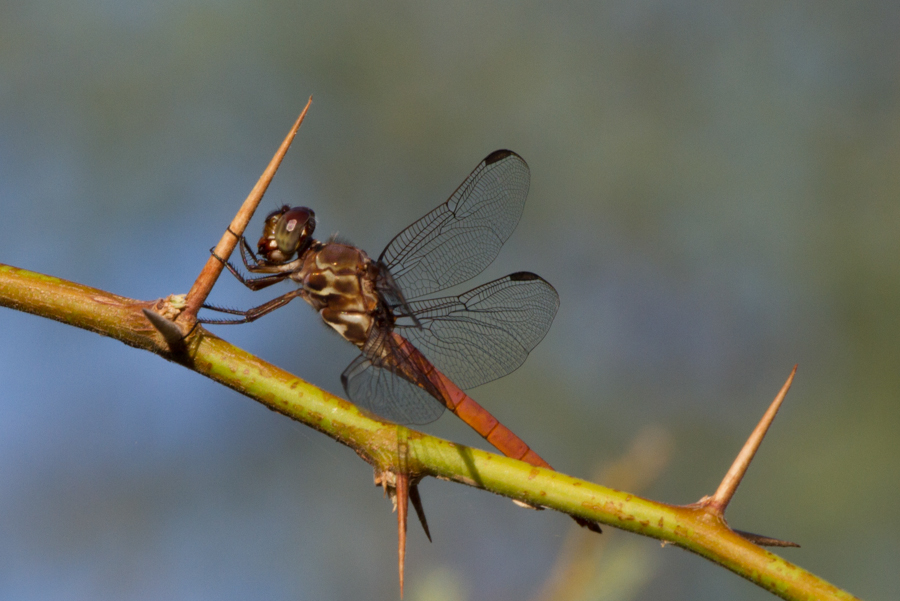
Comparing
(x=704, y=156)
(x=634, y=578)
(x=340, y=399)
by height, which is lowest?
(x=340, y=399)

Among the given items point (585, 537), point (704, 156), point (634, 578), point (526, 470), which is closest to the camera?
point (526, 470)

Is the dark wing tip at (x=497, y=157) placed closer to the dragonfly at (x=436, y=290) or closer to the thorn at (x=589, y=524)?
the dragonfly at (x=436, y=290)

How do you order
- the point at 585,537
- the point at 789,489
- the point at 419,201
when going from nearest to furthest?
the point at 585,537 → the point at 789,489 → the point at 419,201

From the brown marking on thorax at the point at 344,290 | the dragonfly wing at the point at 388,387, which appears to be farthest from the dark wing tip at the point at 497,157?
the dragonfly wing at the point at 388,387

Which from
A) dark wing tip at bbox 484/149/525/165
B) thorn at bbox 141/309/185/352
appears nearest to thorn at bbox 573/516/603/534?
thorn at bbox 141/309/185/352

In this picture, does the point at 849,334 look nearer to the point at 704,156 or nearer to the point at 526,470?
the point at 704,156

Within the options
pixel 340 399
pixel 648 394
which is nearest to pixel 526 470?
pixel 340 399

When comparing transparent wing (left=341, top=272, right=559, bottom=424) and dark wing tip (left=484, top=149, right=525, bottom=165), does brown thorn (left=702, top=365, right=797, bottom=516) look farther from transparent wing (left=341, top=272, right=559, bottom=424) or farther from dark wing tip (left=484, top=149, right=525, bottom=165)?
dark wing tip (left=484, top=149, right=525, bottom=165)
